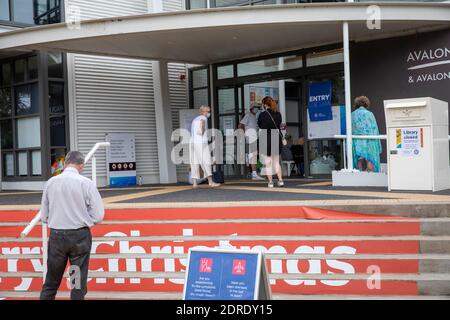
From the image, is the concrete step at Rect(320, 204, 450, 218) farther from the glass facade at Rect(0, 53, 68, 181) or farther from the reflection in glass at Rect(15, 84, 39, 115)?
the reflection in glass at Rect(15, 84, 39, 115)

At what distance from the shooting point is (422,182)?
8.57 meters

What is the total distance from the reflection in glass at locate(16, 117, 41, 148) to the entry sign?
10180 mm

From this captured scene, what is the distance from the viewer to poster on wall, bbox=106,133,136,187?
14195mm

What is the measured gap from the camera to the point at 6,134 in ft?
46.6

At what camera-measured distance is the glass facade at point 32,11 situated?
13.2 m

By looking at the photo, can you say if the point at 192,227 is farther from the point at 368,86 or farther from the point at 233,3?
the point at 233,3

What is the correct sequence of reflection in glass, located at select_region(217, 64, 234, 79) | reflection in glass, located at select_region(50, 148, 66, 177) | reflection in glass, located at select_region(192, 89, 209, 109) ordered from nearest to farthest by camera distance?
reflection in glass, located at select_region(50, 148, 66, 177) → reflection in glass, located at select_region(217, 64, 234, 79) → reflection in glass, located at select_region(192, 89, 209, 109)

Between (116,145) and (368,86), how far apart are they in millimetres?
6295

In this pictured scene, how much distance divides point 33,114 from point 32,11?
8.15 ft

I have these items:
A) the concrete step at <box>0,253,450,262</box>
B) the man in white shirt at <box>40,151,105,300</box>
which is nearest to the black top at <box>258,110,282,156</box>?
the concrete step at <box>0,253,450,262</box>

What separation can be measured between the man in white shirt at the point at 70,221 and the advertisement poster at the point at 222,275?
2.14m

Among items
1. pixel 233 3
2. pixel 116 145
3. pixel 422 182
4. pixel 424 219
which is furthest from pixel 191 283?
pixel 233 3

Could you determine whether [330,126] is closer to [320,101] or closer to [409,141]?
[320,101]

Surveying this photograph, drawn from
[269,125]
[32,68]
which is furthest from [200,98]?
[269,125]
